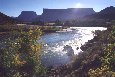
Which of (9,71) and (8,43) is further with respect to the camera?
(8,43)

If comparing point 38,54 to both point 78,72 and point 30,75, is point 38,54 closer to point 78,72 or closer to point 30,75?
point 30,75

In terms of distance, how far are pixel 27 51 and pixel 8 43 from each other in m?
1.74

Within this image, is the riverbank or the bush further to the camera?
the bush

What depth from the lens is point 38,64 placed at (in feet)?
71.5

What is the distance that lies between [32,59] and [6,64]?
205 cm

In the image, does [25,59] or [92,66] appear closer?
[25,59]

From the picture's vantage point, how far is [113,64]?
1805 centimetres

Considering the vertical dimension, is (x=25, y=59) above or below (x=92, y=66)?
above

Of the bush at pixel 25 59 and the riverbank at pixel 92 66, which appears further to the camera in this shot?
the bush at pixel 25 59

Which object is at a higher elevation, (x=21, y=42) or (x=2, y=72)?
(x=21, y=42)

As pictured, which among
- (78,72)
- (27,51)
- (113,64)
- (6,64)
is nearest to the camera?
(113,64)

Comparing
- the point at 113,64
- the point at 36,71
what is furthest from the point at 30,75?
the point at 113,64

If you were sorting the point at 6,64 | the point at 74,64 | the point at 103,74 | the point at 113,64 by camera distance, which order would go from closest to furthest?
the point at 103,74
the point at 113,64
the point at 6,64
the point at 74,64

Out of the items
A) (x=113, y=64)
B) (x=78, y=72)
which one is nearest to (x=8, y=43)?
(x=78, y=72)
